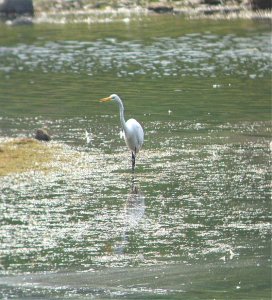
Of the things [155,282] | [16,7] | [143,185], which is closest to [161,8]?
[16,7]

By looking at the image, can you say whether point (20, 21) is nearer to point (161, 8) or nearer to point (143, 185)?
point (161, 8)

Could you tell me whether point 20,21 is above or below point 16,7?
below

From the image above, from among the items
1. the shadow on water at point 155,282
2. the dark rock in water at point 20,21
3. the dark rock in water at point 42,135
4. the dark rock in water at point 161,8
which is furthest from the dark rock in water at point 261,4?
the shadow on water at point 155,282

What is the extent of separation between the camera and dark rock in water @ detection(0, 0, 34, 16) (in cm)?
4678

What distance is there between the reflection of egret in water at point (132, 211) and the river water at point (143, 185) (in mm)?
27

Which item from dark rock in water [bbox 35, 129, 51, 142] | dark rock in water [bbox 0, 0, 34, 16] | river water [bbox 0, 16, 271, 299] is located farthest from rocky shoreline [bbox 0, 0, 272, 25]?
dark rock in water [bbox 35, 129, 51, 142]

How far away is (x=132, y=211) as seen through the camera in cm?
1603

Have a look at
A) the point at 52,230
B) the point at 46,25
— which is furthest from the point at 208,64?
the point at 52,230

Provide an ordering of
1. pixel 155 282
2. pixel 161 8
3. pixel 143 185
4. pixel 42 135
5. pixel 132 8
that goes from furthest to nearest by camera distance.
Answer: pixel 132 8 → pixel 161 8 → pixel 42 135 → pixel 143 185 → pixel 155 282

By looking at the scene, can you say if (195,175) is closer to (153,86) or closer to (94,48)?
(153,86)

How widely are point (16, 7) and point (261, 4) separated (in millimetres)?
10156

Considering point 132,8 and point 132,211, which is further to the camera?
point 132,8

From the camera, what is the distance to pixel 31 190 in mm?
17094

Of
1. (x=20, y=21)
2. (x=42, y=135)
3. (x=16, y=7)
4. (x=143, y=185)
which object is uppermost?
(x=16, y=7)
